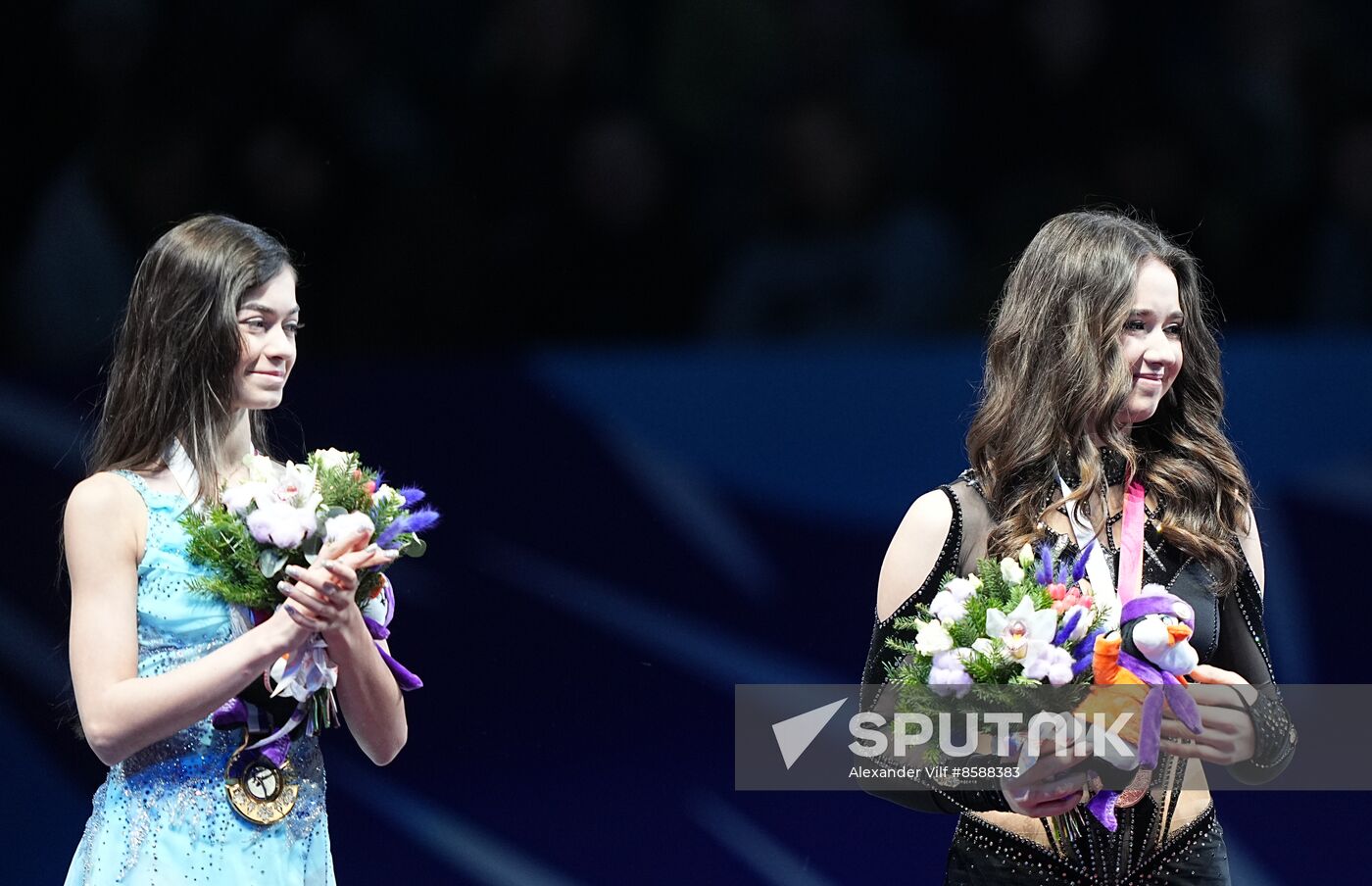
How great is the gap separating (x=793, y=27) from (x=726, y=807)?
7.50ft

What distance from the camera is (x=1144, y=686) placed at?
2707 millimetres

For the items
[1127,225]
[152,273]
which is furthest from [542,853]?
[1127,225]

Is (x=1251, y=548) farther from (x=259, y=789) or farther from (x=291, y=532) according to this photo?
(x=259, y=789)

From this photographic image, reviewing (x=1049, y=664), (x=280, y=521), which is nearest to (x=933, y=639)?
(x=1049, y=664)

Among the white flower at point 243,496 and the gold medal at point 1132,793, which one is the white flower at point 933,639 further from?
the white flower at point 243,496

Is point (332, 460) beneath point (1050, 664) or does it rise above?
above

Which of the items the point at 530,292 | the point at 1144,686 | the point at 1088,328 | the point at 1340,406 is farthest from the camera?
the point at 530,292

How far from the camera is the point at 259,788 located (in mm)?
3000

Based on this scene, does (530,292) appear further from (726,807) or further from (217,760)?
(217,760)

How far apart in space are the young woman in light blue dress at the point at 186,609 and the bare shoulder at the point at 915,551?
2.75 feet

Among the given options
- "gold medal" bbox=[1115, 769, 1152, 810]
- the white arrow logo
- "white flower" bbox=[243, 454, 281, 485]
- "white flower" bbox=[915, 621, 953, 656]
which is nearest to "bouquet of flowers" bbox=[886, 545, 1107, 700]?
"white flower" bbox=[915, 621, 953, 656]

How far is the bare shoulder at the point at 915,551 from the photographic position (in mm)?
2938

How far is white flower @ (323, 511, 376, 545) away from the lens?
113 inches

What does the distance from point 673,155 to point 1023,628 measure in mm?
2840
